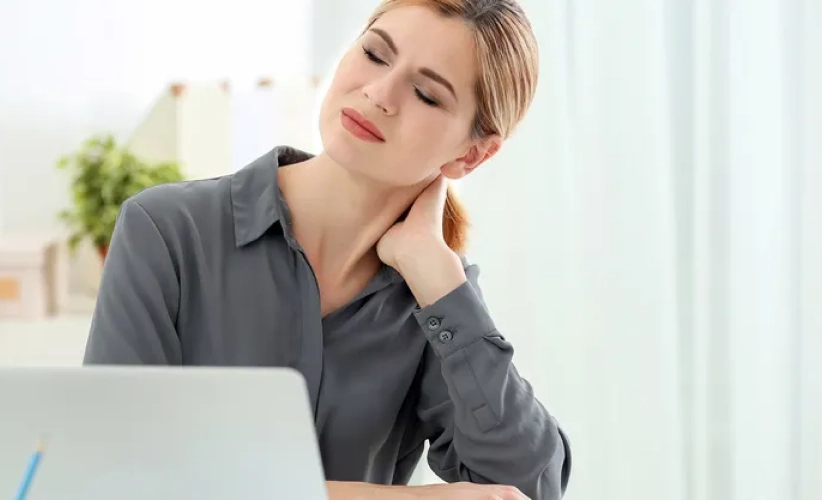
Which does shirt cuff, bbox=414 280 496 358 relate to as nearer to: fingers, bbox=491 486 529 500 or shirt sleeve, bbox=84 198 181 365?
fingers, bbox=491 486 529 500

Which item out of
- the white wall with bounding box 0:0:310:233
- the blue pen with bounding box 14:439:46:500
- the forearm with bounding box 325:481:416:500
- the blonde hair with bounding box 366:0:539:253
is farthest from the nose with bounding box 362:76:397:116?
the white wall with bounding box 0:0:310:233

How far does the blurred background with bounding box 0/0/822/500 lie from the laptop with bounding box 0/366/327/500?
121cm

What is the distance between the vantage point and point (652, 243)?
5.79 feet

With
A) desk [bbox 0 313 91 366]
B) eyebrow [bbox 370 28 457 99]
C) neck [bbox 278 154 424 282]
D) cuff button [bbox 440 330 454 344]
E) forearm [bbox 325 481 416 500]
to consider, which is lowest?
desk [bbox 0 313 91 366]

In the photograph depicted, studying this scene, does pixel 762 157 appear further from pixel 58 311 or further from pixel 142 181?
pixel 58 311

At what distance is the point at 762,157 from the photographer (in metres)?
1.60

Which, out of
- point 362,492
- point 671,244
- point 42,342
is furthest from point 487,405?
point 42,342

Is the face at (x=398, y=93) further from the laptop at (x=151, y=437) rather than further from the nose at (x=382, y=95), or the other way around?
the laptop at (x=151, y=437)

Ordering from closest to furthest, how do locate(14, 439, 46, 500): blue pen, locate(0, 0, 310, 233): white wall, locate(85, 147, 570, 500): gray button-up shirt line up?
locate(14, 439, 46, 500): blue pen < locate(85, 147, 570, 500): gray button-up shirt < locate(0, 0, 310, 233): white wall

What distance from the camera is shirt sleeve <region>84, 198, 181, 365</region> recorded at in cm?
114

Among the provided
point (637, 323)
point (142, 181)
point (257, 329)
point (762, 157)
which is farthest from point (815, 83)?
point (142, 181)

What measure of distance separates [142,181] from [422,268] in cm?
147

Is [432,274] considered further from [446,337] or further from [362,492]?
[362,492]

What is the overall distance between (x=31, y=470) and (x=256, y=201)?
806mm
